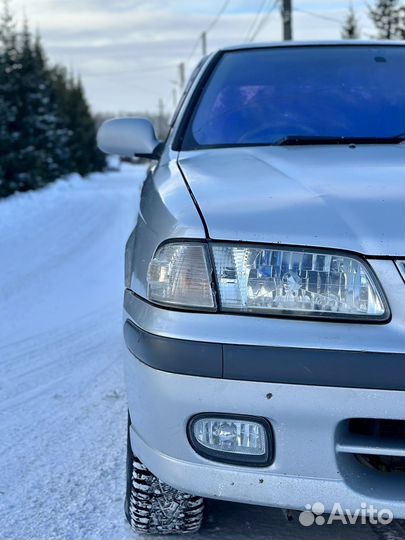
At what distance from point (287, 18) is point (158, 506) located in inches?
738

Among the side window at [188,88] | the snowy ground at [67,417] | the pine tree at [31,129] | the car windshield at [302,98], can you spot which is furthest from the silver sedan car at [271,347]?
the pine tree at [31,129]

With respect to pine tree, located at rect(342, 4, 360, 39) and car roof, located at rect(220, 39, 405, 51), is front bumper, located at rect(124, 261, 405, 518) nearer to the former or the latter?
car roof, located at rect(220, 39, 405, 51)

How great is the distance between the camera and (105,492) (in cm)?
241

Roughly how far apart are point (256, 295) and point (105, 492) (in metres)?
1.15

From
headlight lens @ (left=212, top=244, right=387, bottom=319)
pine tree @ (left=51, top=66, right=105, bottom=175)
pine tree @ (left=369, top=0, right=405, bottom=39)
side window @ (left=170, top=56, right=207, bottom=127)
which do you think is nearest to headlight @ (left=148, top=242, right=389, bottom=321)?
headlight lens @ (left=212, top=244, right=387, bottom=319)

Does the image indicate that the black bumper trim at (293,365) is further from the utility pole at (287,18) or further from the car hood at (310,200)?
the utility pole at (287,18)

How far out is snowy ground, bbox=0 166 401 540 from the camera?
7.10ft

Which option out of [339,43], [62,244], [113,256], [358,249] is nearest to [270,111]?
[339,43]

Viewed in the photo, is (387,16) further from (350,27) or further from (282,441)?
(282,441)

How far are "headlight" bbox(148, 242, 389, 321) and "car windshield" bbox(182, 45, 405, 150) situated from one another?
1038 mm

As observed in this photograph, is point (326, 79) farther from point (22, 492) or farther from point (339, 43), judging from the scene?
point (22, 492)

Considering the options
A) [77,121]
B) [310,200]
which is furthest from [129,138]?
[77,121]

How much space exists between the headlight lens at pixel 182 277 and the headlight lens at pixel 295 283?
0.13ft

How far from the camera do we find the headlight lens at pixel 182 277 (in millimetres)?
1727
